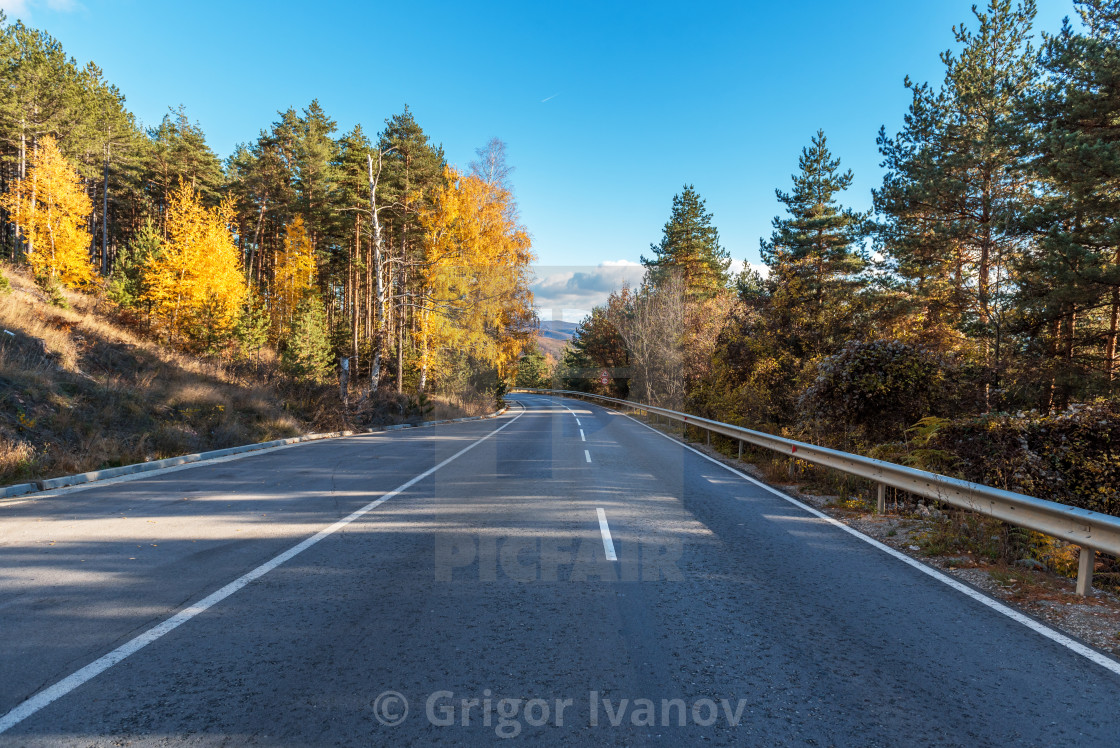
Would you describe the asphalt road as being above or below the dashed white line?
above

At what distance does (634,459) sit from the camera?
523 inches

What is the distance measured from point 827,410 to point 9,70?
4635cm

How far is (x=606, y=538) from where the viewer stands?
6.19 metres

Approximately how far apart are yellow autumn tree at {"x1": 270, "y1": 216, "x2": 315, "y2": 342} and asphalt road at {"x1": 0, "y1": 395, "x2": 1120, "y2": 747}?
35.4 meters

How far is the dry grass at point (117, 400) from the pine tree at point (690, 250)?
79.0 feet

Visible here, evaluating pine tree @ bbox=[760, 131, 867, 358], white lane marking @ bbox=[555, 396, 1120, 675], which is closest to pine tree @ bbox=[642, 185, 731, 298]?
pine tree @ bbox=[760, 131, 867, 358]

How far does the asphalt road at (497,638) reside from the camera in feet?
9.07

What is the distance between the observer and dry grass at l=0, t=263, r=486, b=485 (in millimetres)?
10133

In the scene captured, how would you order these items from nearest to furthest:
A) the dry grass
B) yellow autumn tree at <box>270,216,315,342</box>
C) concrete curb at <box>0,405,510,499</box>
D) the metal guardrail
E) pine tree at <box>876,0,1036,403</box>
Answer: the metal guardrail → concrete curb at <box>0,405,510,499</box> → the dry grass → pine tree at <box>876,0,1036,403</box> → yellow autumn tree at <box>270,216,315,342</box>

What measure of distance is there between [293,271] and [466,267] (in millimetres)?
19002

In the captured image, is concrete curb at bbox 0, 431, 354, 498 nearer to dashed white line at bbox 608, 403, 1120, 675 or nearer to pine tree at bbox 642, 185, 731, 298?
dashed white line at bbox 608, 403, 1120, 675

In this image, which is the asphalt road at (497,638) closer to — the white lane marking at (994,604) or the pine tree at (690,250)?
the white lane marking at (994,604)

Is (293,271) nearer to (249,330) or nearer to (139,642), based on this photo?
(249,330)

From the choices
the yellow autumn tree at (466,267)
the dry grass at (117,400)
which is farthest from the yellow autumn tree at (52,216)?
the yellow autumn tree at (466,267)
